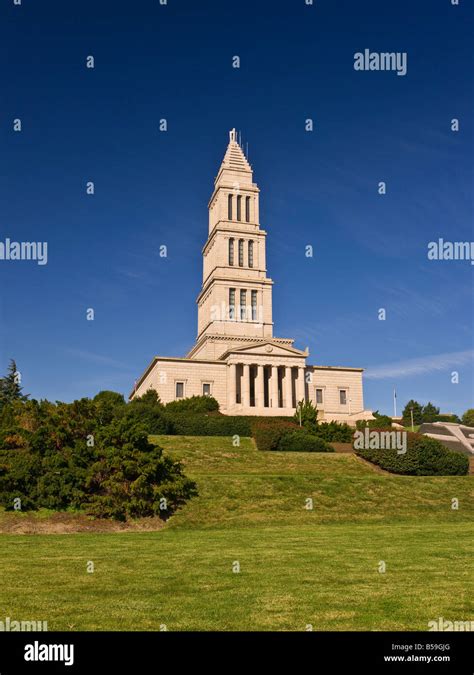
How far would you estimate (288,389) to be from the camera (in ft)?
233

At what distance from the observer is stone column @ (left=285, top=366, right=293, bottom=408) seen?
232 ft

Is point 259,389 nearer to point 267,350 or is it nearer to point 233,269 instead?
point 267,350

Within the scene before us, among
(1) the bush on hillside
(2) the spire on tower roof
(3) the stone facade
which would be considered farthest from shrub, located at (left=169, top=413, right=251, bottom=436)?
(2) the spire on tower roof

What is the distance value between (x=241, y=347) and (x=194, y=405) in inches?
445

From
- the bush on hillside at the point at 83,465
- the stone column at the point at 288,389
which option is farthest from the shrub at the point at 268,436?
the stone column at the point at 288,389

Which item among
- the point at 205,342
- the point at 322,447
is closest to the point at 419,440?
the point at 322,447

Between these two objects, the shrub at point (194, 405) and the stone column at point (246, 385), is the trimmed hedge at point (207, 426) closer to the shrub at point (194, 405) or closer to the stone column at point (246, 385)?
the shrub at point (194, 405)

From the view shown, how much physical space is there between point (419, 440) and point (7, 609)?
31.8 m

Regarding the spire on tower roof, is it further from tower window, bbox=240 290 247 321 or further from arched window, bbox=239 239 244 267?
tower window, bbox=240 290 247 321

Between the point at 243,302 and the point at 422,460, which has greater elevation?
the point at 243,302

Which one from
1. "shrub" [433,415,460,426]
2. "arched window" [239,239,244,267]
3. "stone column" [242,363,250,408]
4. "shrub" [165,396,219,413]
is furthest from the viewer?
"shrub" [433,415,460,426]

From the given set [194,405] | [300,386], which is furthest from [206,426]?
[300,386]

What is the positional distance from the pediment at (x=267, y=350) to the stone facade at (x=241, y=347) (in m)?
0.12

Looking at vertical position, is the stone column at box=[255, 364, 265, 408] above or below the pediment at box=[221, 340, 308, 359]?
below
